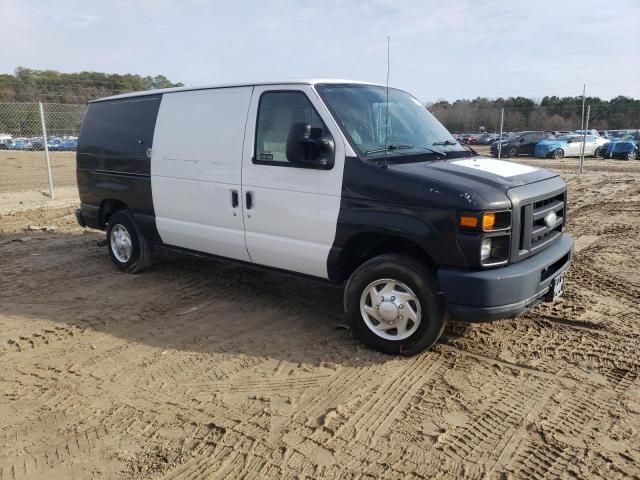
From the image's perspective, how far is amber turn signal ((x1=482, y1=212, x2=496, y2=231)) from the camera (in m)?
3.75

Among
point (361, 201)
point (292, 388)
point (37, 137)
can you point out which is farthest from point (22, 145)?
point (292, 388)

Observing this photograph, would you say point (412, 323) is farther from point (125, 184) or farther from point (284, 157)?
point (125, 184)

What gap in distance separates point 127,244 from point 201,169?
1908 mm

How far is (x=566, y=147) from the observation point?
26.6 metres

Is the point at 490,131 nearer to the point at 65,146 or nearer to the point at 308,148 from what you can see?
the point at 65,146

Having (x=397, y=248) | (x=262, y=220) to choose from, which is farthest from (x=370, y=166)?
(x=262, y=220)

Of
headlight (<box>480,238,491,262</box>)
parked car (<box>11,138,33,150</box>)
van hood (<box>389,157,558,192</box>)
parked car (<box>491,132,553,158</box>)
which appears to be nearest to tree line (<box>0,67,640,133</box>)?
parked car (<box>491,132,553,158</box>)

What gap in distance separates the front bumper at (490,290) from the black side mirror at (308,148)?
1.29 m

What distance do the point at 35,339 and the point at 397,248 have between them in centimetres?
332

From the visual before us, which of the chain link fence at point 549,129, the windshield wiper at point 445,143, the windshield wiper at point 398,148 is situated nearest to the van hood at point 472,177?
the windshield wiper at point 398,148

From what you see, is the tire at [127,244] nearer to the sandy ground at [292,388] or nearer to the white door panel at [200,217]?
the sandy ground at [292,388]

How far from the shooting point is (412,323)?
423cm

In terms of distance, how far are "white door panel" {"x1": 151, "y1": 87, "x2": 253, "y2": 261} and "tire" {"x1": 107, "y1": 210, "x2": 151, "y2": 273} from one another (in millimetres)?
581

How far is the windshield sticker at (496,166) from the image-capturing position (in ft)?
14.2
